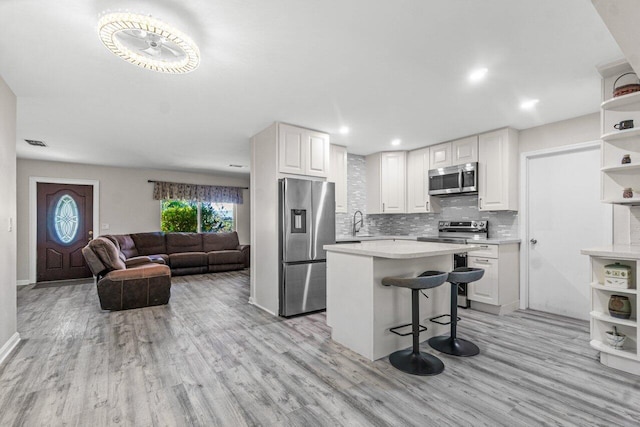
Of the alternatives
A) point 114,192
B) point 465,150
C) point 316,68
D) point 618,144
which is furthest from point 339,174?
point 114,192

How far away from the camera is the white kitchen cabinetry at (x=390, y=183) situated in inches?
206

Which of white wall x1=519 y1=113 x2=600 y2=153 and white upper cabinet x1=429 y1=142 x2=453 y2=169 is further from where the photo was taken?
white upper cabinet x1=429 y1=142 x2=453 y2=169

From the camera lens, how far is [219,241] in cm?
746

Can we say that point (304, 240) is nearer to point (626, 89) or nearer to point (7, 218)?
point (7, 218)

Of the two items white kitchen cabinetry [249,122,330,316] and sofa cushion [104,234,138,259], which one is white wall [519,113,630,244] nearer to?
white kitchen cabinetry [249,122,330,316]

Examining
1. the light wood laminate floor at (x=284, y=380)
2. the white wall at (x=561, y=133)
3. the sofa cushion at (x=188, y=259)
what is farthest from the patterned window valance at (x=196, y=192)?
the white wall at (x=561, y=133)

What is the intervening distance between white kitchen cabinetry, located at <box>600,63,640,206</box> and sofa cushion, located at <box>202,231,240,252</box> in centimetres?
687

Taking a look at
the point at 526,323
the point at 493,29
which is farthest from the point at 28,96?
the point at 526,323

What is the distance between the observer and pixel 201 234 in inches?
290

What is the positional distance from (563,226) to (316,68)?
350 centimetres

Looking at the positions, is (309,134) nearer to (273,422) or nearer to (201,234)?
(273,422)

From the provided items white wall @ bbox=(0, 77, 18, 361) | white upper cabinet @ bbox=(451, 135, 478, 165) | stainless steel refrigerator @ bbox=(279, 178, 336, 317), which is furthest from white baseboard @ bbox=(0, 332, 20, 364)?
white upper cabinet @ bbox=(451, 135, 478, 165)

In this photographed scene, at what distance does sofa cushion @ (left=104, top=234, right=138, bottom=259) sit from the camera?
20.0ft

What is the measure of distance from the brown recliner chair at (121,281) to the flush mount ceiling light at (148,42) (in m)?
3.06
